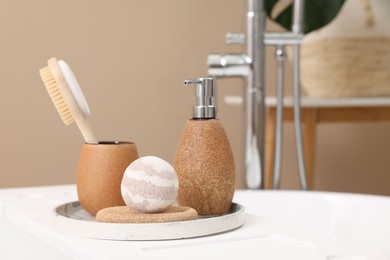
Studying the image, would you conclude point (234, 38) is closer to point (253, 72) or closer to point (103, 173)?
point (253, 72)

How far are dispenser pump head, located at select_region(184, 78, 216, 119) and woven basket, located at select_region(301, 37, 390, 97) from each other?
1131mm

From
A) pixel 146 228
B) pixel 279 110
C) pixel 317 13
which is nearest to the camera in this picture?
pixel 146 228

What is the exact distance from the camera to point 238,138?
8.44 feet

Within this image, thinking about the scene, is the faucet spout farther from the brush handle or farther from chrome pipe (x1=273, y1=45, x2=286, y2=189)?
the brush handle

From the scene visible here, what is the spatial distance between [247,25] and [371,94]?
65 cm

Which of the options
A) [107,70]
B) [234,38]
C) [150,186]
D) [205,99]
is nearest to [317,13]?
[234,38]

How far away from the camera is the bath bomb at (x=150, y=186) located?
2.28 feet

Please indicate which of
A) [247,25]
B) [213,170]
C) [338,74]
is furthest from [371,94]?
Result: [213,170]

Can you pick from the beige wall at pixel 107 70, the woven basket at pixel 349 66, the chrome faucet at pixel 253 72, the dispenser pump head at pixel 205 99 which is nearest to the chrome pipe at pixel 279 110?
the chrome faucet at pixel 253 72

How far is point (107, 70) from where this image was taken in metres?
2.31

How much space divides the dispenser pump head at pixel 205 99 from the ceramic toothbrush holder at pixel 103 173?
10 centimetres

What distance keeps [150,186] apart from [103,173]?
0.36ft

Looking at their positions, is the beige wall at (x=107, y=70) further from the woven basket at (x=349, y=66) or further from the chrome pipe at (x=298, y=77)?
the chrome pipe at (x=298, y=77)

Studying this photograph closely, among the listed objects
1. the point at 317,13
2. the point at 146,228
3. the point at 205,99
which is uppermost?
the point at 317,13
